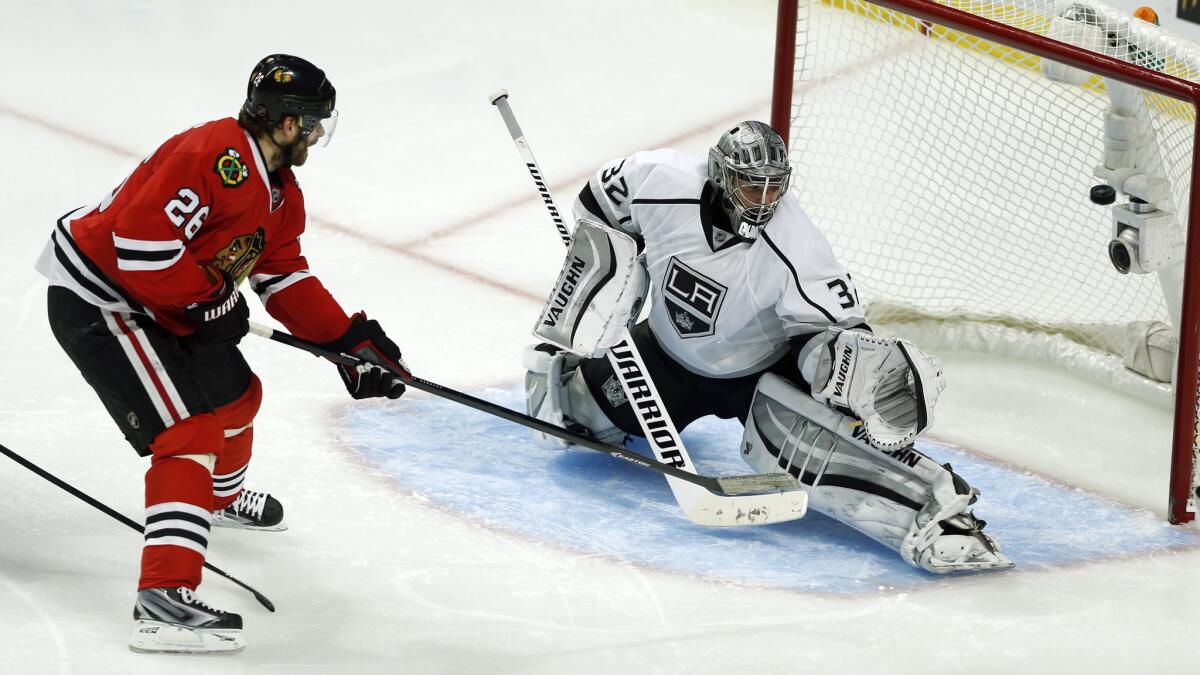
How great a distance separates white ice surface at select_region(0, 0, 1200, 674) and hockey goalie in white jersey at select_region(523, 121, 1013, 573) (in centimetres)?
23

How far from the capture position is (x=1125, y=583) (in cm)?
370

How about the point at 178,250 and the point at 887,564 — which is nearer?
the point at 178,250

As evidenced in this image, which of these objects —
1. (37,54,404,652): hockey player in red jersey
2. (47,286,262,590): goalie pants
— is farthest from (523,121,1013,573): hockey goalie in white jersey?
(47,286,262,590): goalie pants

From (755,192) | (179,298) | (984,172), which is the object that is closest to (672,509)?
(755,192)

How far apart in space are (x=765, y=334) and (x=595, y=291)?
0.37 metres

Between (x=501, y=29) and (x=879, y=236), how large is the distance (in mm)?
2350

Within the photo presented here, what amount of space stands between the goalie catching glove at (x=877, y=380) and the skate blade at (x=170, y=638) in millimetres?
1315

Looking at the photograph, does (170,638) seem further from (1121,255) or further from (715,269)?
(1121,255)

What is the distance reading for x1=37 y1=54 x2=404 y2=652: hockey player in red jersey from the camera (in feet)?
10.1

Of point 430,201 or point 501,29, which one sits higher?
point 501,29

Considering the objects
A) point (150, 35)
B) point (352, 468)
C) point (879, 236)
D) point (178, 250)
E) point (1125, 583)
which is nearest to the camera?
point (178, 250)

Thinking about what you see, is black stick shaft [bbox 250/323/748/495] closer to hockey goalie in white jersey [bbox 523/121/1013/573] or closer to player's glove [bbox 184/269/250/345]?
player's glove [bbox 184/269/250/345]

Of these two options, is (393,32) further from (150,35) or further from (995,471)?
(995,471)

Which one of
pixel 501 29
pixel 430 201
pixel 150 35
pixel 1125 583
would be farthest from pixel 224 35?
pixel 1125 583
